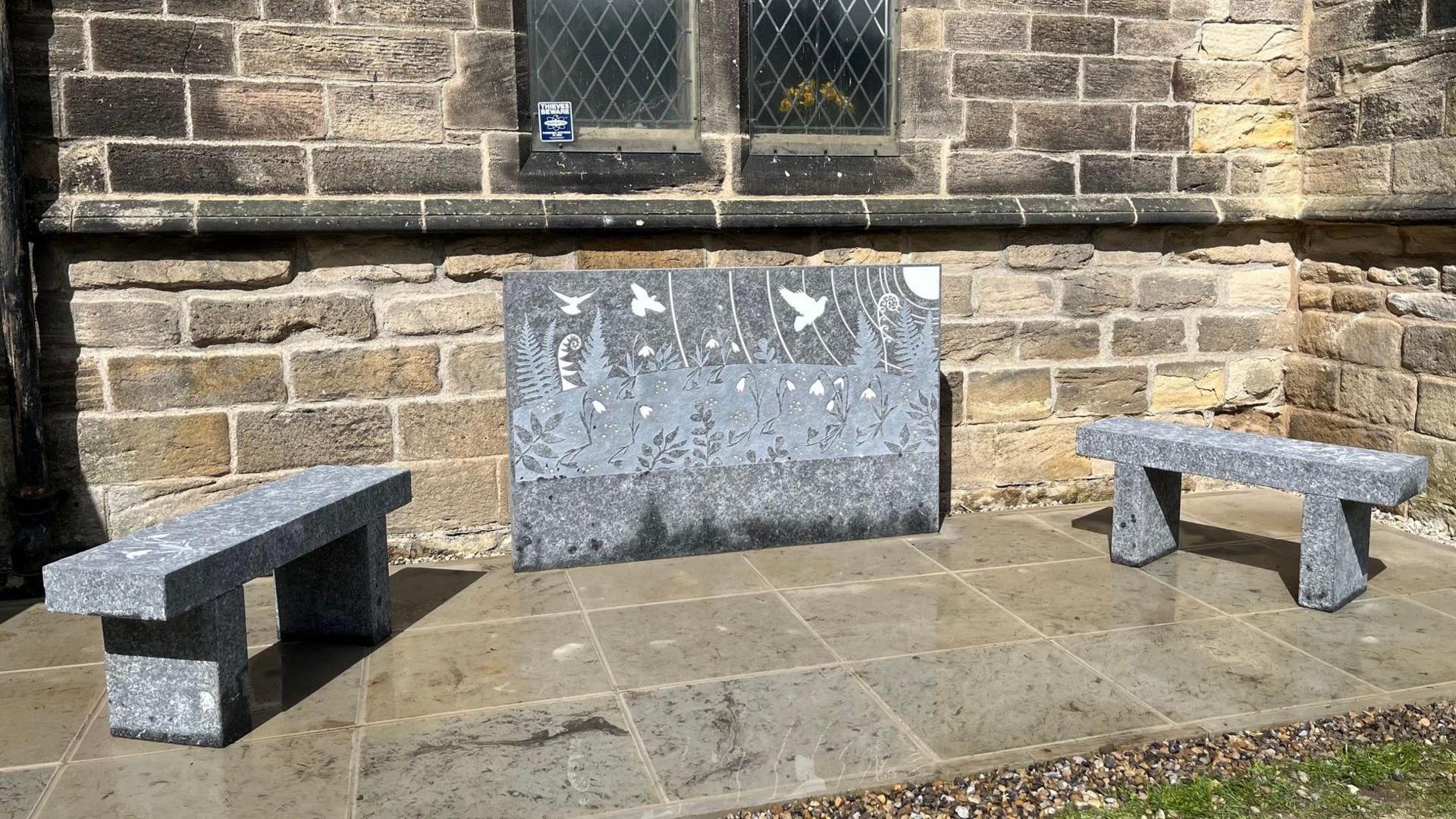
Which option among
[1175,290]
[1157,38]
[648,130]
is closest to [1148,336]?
[1175,290]

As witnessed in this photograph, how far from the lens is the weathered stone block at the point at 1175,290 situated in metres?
5.70

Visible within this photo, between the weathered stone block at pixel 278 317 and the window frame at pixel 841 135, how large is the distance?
1.77 m

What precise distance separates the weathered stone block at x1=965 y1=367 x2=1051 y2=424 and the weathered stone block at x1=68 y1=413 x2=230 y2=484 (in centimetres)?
319

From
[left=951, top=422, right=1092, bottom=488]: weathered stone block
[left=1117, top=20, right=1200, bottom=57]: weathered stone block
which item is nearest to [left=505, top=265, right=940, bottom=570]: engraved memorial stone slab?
[left=951, top=422, right=1092, bottom=488]: weathered stone block

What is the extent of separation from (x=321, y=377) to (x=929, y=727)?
275 cm

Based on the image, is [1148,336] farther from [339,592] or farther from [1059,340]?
[339,592]

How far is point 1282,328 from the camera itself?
5.93m

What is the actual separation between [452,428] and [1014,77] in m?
2.90

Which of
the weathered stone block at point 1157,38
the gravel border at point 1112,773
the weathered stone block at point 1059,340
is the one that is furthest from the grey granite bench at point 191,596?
the weathered stone block at point 1157,38

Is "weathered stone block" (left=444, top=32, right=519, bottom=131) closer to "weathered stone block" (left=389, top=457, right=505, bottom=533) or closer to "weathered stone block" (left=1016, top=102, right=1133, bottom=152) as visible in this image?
"weathered stone block" (left=389, top=457, right=505, bottom=533)

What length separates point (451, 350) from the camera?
4820mm

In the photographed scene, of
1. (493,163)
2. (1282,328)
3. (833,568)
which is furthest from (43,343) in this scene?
(1282,328)

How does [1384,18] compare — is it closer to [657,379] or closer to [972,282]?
[972,282]

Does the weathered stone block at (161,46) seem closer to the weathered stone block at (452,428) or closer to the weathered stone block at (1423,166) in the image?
the weathered stone block at (452,428)
